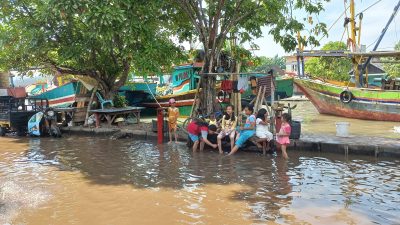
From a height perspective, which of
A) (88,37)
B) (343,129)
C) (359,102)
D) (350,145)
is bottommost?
(350,145)

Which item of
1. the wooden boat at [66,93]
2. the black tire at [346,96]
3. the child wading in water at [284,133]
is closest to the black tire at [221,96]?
the child wading in water at [284,133]

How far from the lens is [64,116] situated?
1644cm

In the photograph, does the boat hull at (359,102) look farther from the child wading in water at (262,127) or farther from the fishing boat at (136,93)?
the child wading in water at (262,127)

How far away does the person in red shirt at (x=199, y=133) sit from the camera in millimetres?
10461

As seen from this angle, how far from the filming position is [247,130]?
9766mm

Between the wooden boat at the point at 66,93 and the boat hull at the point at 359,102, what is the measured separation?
41.9 ft

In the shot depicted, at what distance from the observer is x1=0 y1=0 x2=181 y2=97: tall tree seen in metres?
10.0

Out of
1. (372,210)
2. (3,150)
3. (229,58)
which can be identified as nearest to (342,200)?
(372,210)

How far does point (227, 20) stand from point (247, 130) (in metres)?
4.97

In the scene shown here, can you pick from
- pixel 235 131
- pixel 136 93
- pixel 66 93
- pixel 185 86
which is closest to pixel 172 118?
pixel 235 131

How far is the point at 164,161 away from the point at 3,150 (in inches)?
222

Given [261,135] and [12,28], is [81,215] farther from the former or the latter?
[12,28]

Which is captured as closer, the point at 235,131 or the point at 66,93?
the point at 235,131

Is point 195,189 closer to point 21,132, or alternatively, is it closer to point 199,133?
point 199,133
